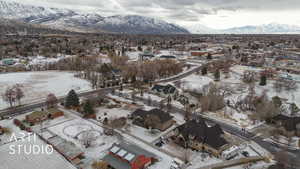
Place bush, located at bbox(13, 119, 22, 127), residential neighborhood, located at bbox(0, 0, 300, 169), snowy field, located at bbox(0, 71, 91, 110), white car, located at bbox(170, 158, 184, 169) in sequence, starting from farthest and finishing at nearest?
1. snowy field, located at bbox(0, 71, 91, 110)
2. bush, located at bbox(13, 119, 22, 127)
3. residential neighborhood, located at bbox(0, 0, 300, 169)
4. white car, located at bbox(170, 158, 184, 169)

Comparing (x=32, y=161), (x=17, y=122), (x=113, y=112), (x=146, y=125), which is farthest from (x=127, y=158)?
(x=17, y=122)

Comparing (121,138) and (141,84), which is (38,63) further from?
(121,138)

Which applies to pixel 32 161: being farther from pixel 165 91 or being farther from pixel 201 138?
pixel 165 91

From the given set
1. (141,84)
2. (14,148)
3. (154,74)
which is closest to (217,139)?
(14,148)

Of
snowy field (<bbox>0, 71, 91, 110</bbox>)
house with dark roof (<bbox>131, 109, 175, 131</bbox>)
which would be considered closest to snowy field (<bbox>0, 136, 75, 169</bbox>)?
house with dark roof (<bbox>131, 109, 175, 131</bbox>)

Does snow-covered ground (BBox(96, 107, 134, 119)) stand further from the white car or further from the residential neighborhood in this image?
the white car

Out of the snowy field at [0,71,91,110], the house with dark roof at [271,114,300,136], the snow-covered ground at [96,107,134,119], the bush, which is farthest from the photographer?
the snowy field at [0,71,91,110]
